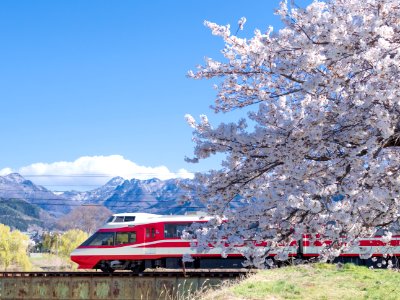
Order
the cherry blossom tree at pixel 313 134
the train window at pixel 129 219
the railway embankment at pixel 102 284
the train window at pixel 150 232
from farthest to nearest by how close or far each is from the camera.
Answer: the train window at pixel 129 219 → the train window at pixel 150 232 → the railway embankment at pixel 102 284 → the cherry blossom tree at pixel 313 134

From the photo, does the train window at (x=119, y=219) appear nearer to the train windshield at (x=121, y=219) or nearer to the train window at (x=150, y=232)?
the train windshield at (x=121, y=219)

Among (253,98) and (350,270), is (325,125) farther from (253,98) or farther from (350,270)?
(350,270)

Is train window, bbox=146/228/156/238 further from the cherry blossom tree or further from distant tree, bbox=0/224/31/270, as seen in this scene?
distant tree, bbox=0/224/31/270

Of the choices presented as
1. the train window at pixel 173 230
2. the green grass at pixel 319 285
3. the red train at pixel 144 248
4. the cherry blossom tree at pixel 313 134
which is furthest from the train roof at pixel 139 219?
the cherry blossom tree at pixel 313 134

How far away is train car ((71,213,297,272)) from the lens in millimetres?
31422

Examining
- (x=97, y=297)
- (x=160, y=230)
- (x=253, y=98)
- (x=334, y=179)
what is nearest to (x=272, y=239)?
(x=334, y=179)

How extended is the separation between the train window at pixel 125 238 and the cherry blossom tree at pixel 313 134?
23.2 metres

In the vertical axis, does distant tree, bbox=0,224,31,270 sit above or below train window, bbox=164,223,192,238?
below

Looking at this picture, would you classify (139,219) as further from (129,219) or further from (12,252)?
(12,252)

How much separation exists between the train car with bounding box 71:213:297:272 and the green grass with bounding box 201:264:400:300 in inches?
427

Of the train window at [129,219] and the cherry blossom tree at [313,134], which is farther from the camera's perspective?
the train window at [129,219]

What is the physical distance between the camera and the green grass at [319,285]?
15.0 m

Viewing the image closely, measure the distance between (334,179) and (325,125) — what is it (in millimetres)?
883

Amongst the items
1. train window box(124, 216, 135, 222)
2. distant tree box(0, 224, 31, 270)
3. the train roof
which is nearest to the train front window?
the train roof
